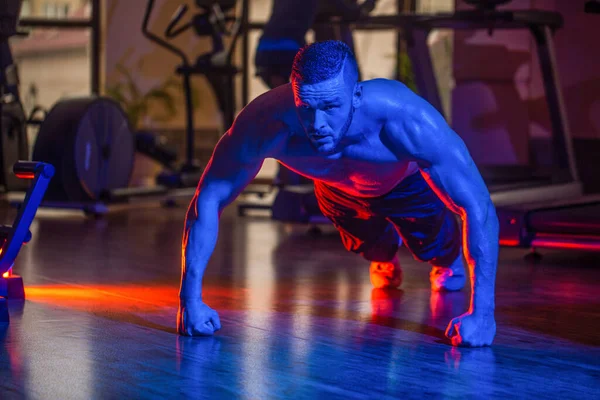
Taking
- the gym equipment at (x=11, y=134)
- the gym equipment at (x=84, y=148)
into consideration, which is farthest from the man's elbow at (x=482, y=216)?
the gym equipment at (x=11, y=134)

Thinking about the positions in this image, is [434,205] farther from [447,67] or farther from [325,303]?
[447,67]

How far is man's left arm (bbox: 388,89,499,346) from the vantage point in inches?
91.2

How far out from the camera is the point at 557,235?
3.95m

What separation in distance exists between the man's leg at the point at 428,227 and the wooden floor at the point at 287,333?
0.08 metres

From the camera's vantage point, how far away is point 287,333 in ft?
8.14

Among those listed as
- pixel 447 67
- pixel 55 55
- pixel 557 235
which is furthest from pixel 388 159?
pixel 55 55

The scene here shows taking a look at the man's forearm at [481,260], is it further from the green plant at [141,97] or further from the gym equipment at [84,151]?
the green plant at [141,97]

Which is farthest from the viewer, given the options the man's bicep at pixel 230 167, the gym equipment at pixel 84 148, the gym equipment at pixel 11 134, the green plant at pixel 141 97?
the green plant at pixel 141 97

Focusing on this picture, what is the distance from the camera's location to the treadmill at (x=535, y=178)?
155 inches

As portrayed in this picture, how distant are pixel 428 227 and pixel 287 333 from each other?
2.22ft

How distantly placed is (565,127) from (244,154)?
11.1 ft

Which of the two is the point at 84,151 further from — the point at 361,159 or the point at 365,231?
the point at 361,159

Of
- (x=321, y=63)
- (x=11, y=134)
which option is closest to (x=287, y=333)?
(x=321, y=63)

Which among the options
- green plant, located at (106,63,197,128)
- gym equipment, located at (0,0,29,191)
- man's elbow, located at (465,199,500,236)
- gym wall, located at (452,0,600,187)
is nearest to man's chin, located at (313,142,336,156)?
man's elbow, located at (465,199,500,236)
